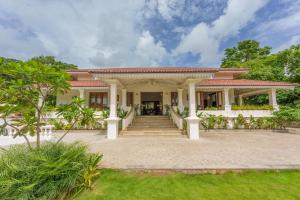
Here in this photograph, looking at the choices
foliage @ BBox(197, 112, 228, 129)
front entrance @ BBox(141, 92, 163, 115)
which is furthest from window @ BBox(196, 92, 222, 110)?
front entrance @ BBox(141, 92, 163, 115)

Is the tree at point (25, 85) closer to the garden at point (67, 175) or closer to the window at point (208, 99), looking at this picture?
the garden at point (67, 175)

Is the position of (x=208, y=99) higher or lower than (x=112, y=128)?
higher

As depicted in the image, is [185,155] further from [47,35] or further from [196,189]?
[47,35]

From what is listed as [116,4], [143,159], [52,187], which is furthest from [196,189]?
[116,4]

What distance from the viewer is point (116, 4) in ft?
36.0

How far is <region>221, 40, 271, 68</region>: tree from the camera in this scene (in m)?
35.2

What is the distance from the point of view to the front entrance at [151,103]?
16880mm

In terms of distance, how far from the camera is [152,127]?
12430 mm

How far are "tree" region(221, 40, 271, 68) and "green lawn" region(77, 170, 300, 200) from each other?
35.4 meters

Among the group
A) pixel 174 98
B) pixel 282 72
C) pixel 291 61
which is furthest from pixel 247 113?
pixel 291 61

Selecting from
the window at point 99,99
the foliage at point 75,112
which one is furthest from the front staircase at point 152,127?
the foliage at point 75,112

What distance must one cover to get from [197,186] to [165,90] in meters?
12.9

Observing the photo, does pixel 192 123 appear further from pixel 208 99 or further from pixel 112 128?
pixel 208 99

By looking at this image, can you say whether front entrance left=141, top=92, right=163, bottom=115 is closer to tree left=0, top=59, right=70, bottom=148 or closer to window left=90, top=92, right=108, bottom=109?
window left=90, top=92, right=108, bottom=109
